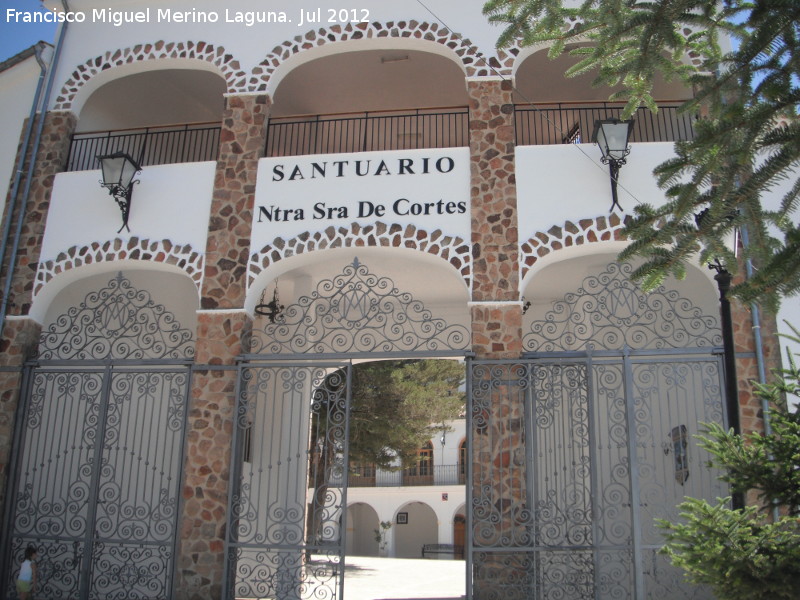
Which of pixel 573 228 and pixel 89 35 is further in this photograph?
pixel 89 35

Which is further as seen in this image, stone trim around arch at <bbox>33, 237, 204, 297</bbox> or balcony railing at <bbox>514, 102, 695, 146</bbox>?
balcony railing at <bbox>514, 102, 695, 146</bbox>

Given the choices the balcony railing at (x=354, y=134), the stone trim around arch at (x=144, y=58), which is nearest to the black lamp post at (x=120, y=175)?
the stone trim around arch at (x=144, y=58)

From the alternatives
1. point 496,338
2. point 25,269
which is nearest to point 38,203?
point 25,269

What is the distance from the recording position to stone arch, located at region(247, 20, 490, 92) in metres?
9.80

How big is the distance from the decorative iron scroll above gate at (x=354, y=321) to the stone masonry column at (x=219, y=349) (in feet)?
1.95

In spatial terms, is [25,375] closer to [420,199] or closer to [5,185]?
[5,185]

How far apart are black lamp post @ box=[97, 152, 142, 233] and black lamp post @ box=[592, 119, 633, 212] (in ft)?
17.2

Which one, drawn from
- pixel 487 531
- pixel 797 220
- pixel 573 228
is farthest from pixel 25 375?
pixel 797 220

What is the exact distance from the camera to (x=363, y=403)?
14727 millimetres

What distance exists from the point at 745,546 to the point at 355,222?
5.89 m

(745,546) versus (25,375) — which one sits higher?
(25,375)

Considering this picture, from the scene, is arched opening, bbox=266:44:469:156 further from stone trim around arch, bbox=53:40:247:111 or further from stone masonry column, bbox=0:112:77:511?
stone masonry column, bbox=0:112:77:511

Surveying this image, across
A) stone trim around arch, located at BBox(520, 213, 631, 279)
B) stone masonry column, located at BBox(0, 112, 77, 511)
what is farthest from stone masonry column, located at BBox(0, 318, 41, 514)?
stone trim around arch, located at BBox(520, 213, 631, 279)

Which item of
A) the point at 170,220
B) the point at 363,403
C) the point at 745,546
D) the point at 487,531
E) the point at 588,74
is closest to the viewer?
the point at 745,546
